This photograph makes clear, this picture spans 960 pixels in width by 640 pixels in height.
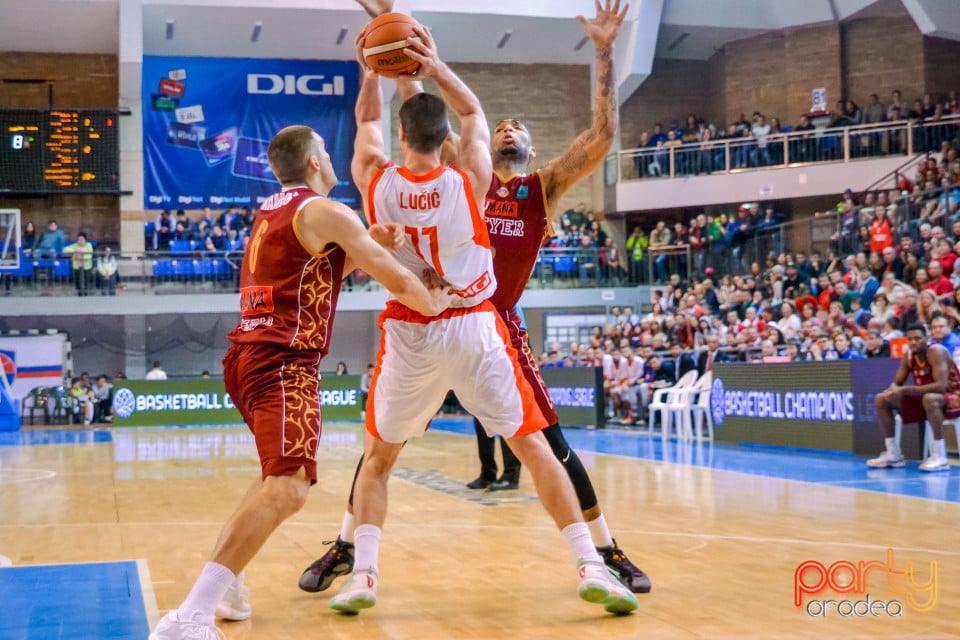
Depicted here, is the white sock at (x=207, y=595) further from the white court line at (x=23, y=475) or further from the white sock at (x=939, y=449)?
the white sock at (x=939, y=449)

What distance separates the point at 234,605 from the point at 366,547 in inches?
22.9

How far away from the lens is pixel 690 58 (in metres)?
31.4

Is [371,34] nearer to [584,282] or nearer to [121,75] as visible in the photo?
[584,282]

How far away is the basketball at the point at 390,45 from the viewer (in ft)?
14.5

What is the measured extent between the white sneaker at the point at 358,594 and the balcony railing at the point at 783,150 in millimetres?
21989

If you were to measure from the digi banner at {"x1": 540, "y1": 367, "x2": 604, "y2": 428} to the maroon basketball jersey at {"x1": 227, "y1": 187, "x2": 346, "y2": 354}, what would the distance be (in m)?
15.0

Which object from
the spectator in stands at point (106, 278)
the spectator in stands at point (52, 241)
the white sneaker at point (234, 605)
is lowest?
the white sneaker at point (234, 605)

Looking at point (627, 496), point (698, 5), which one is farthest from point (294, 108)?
point (627, 496)

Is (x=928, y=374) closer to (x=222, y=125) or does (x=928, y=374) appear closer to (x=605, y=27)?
(x=605, y=27)

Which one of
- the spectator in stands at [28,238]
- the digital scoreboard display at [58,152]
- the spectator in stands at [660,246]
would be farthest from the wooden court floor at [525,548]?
the digital scoreboard display at [58,152]

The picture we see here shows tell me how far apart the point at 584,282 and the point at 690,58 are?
8.28 metres

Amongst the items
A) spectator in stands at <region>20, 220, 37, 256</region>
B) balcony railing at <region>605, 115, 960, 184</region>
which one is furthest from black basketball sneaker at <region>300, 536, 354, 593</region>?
spectator in stands at <region>20, 220, 37, 256</region>

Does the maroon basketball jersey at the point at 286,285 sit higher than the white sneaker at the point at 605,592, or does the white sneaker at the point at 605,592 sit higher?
the maroon basketball jersey at the point at 286,285

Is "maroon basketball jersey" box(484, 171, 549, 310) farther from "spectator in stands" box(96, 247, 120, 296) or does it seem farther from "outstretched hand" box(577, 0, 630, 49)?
"spectator in stands" box(96, 247, 120, 296)
